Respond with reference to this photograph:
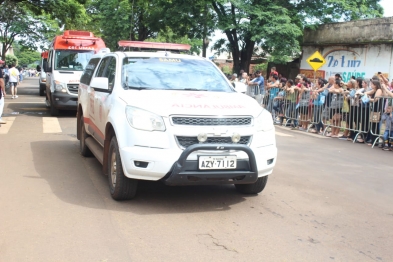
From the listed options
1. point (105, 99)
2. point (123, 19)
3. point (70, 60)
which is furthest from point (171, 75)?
point (123, 19)

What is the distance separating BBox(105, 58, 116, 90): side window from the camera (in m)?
6.42

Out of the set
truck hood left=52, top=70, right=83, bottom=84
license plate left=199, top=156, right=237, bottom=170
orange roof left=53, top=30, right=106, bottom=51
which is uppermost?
orange roof left=53, top=30, right=106, bottom=51

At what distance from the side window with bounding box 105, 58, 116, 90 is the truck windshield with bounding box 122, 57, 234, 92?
20cm

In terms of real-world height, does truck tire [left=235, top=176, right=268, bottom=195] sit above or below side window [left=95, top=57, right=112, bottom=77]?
below

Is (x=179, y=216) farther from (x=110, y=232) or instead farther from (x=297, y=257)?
(x=297, y=257)

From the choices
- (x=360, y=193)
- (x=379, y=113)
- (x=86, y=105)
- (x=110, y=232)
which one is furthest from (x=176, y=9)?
(x=110, y=232)

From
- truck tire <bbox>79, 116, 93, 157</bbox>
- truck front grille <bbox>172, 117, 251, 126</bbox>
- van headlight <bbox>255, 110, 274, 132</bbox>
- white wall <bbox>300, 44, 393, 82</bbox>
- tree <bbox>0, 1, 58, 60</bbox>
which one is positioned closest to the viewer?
truck front grille <bbox>172, 117, 251, 126</bbox>

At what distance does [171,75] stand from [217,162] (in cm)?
181

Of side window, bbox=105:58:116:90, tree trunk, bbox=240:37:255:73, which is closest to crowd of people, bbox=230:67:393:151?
side window, bbox=105:58:116:90

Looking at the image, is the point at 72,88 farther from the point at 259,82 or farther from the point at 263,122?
the point at 263,122

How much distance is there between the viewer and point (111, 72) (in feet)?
22.5

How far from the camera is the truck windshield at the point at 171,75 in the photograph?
6.23 m

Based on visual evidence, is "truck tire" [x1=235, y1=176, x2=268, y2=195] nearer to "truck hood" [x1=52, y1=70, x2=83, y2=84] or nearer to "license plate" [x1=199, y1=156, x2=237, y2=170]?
"license plate" [x1=199, y1=156, x2=237, y2=170]

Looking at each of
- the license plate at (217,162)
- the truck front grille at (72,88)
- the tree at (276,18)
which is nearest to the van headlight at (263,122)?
the license plate at (217,162)
